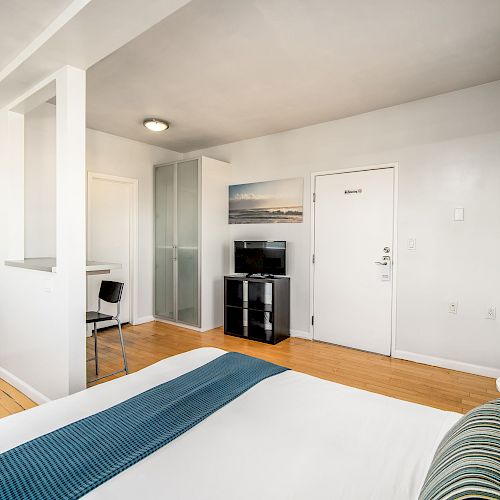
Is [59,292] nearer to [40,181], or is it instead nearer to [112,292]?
[112,292]

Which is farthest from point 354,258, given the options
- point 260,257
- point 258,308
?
point 258,308

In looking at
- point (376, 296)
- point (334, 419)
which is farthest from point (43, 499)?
point (376, 296)

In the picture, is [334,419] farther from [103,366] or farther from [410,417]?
[103,366]

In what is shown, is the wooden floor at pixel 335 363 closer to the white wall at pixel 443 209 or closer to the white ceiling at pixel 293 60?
the white wall at pixel 443 209

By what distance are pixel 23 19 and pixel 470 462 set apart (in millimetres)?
2838

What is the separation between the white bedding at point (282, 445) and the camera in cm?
95

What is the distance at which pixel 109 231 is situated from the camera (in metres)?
4.64

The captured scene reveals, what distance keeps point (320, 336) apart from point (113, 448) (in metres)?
3.38

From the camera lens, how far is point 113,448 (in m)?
1.09

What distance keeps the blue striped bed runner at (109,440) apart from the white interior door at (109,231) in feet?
10.9

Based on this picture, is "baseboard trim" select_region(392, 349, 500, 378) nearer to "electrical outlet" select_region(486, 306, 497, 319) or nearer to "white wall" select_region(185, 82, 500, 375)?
"white wall" select_region(185, 82, 500, 375)

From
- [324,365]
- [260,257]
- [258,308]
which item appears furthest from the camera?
[260,257]

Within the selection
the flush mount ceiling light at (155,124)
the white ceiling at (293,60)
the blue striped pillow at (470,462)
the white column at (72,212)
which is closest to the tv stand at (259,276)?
the white ceiling at (293,60)

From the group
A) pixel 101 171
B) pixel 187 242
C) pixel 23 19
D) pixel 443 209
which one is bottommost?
pixel 187 242
